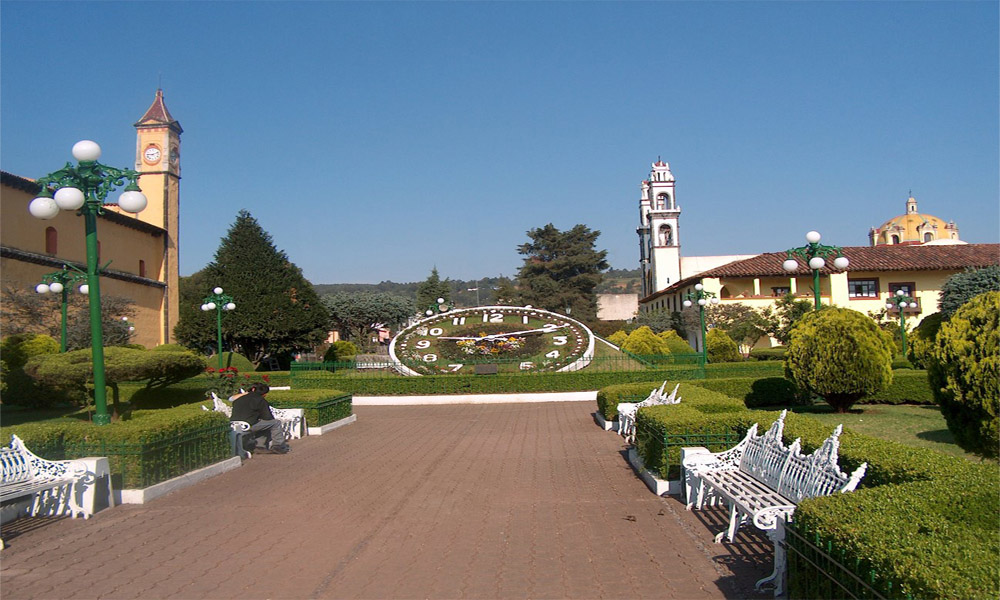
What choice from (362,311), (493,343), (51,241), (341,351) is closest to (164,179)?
(51,241)

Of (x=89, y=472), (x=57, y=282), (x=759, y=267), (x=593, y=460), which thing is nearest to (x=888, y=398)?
(x=593, y=460)

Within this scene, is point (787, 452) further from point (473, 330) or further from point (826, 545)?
point (473, 330)

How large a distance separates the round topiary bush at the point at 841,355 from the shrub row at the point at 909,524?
30.0ft

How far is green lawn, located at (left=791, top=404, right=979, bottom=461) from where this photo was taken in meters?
11.4

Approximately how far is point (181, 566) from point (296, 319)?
33.6m

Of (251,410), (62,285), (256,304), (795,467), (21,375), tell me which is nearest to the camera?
(795,467)

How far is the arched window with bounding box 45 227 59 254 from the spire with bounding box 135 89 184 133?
1157cm

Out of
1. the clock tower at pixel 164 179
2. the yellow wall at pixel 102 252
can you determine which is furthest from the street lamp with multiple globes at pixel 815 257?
the clock tower at pixel 164 179

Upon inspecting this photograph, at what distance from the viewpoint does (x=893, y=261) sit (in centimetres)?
4325

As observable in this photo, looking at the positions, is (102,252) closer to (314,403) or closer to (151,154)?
(151,154)

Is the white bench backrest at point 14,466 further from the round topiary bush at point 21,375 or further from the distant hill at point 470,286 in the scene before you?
the distant hill at point 470,286

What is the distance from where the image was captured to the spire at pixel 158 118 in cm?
4181

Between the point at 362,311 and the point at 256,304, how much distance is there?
20789mm

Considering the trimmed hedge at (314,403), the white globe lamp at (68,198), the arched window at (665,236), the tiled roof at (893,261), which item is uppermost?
the arched window at (665,236)
